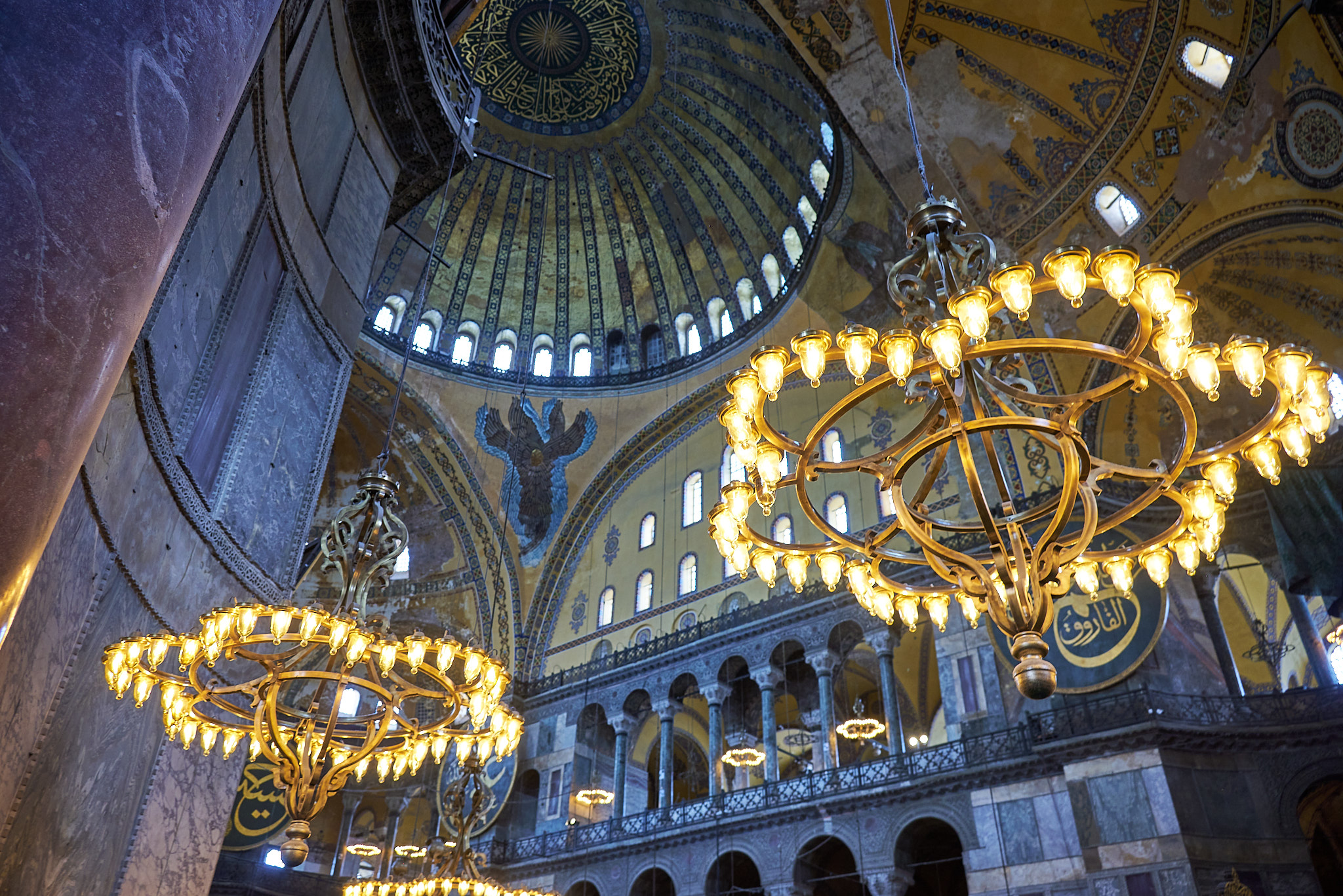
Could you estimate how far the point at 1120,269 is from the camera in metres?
3.30

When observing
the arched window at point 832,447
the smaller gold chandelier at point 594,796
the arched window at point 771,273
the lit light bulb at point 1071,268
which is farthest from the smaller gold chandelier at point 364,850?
the lit light bulb at point 1071,268

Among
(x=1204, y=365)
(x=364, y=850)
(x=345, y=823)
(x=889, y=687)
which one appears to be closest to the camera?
(x=1204, y=365)

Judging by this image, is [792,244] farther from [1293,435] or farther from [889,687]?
[1293,435]

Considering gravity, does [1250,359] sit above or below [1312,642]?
below

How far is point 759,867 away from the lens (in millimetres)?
10938

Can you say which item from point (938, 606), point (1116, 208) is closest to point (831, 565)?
point (938, 606)

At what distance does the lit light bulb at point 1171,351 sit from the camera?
3.37 meters

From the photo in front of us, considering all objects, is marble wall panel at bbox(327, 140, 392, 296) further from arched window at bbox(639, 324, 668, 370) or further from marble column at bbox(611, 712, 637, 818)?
arched window at bbox(639, 324, 668, 370)

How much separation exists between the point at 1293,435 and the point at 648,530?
12.1 meters

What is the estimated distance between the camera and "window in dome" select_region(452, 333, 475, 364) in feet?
53.9

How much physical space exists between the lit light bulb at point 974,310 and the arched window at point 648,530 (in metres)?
11.9

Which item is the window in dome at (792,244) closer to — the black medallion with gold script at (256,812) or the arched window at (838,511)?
the arched window at (838,511)

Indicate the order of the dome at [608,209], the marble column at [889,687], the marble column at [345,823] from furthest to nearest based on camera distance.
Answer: the marble column at [345,823], the dome at [608,209], the marble column at [889,687]

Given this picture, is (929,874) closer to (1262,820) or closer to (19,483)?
(1262,820)
